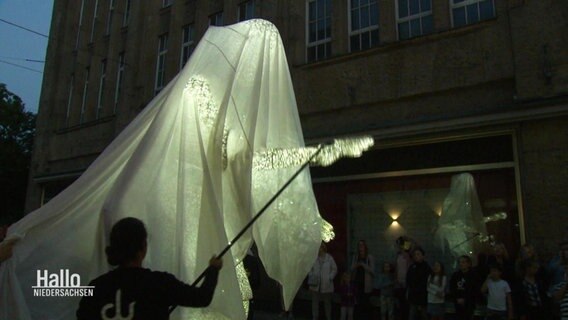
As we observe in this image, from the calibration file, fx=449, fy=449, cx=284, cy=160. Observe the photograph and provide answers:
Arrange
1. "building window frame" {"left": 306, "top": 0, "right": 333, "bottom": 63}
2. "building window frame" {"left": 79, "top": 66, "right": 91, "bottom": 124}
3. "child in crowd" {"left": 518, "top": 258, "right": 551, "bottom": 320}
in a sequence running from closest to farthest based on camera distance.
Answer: "child in crowd" {"left": 518, "top": 258, "right": 551, "bottom": 320}
"building window frame" {"left": 306, "top": 0, "right": 333, "bottom": 63}
"building window frame" {"left": 79, "top": 66, "right": 91, "bottom": 124}

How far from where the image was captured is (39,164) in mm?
22172

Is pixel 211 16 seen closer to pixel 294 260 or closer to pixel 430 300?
pixel 430 300

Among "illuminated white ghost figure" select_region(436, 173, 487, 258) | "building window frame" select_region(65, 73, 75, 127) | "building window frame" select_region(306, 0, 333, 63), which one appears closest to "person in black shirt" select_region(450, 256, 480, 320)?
"illuminated white ghost figure" select_region(436, 173, 487, 258)

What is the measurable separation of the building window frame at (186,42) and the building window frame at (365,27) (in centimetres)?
700

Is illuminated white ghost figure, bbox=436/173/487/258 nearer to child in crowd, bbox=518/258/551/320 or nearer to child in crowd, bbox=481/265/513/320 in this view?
child in crowd, bbox=481/265/513/320

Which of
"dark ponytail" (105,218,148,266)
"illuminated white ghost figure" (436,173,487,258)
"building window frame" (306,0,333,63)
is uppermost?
"building window frame" (306,0,333,63)

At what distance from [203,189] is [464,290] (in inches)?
249

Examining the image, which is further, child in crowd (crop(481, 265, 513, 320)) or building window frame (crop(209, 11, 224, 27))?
building window frame (crop(209, 11, 224, 27))

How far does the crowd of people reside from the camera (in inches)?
273

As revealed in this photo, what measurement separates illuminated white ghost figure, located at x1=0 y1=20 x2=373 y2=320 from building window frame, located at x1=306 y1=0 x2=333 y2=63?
9.19 m

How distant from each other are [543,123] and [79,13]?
2331 centimetres

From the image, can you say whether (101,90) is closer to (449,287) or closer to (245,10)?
(245,10)

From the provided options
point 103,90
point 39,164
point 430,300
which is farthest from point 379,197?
point 39,164

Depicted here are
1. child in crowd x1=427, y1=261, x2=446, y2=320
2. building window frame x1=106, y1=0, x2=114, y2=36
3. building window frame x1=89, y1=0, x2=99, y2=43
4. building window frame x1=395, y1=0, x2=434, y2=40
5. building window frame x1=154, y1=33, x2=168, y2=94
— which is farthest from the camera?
building window frame x1=89, y1=0, x2=99, y2=43
